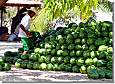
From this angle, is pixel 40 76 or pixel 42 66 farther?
pixel 42 66

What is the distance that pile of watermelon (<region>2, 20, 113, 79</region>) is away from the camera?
7.91 metres

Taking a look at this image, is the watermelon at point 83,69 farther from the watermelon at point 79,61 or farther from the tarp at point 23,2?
the tarp at point 23,2

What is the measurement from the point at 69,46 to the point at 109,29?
0.98 metres

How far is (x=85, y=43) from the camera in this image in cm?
826

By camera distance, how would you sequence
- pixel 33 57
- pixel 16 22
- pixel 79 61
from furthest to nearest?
pixel 16 22, pixel 33 57, pixel 79 61

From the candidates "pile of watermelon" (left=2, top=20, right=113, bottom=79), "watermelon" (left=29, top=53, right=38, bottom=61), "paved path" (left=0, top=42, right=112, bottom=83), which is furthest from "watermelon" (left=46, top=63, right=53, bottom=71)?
"watermelon" (left=29, top=53, right=38, bottom=61)

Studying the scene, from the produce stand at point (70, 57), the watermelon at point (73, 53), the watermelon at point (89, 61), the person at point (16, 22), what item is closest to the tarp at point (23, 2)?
the person at point (16, 22)

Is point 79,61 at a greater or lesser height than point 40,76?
greater

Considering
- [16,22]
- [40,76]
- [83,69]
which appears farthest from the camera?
[16,22]

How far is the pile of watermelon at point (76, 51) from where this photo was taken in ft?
26.0

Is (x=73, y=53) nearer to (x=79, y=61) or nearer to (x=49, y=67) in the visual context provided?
(x=79, y=61)

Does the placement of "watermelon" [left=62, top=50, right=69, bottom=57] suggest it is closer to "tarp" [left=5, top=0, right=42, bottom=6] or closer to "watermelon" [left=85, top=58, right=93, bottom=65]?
"watermelon" [left=85, top=58, right=93, bottom=65]

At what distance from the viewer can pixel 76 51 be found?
8172mm

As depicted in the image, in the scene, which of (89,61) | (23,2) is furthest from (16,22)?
(89,61)
